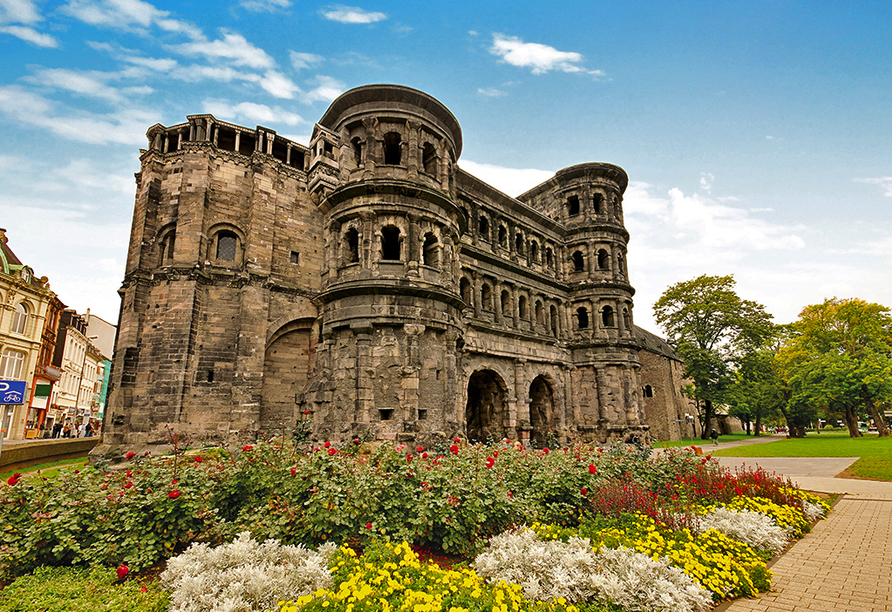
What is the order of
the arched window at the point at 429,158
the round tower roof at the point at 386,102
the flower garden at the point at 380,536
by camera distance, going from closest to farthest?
1. the flower garden at the point at 380,536
2. the round tower roof at the point at 386,102
3. the arched window at the point at 429,158

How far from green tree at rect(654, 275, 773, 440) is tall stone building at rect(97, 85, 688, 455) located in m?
21.0

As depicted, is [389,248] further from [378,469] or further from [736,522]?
[736,522]

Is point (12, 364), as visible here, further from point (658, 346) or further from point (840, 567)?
point (658, 346)

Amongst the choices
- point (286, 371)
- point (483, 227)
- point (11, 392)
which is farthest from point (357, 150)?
point (11, 392)

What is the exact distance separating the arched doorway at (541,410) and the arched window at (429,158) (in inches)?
550

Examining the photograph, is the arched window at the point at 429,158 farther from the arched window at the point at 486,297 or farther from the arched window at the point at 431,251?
the arched window at the point at 486,297

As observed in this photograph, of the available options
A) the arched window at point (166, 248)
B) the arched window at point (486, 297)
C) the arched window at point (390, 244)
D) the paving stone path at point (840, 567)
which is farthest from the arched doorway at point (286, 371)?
the paving stone path at point (840, 567)

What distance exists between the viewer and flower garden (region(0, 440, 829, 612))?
16.5 feet

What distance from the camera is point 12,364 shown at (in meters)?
27.4

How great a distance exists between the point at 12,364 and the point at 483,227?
3029 cm

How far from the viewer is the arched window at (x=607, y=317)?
2964cm

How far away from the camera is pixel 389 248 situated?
65.7 ft

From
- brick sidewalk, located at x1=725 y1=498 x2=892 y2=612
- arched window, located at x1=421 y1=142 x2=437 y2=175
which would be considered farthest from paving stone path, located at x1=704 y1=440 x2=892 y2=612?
arched window, located at x1=421 y1=142 x2=437 y2=175

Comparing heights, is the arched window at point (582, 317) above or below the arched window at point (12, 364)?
above
